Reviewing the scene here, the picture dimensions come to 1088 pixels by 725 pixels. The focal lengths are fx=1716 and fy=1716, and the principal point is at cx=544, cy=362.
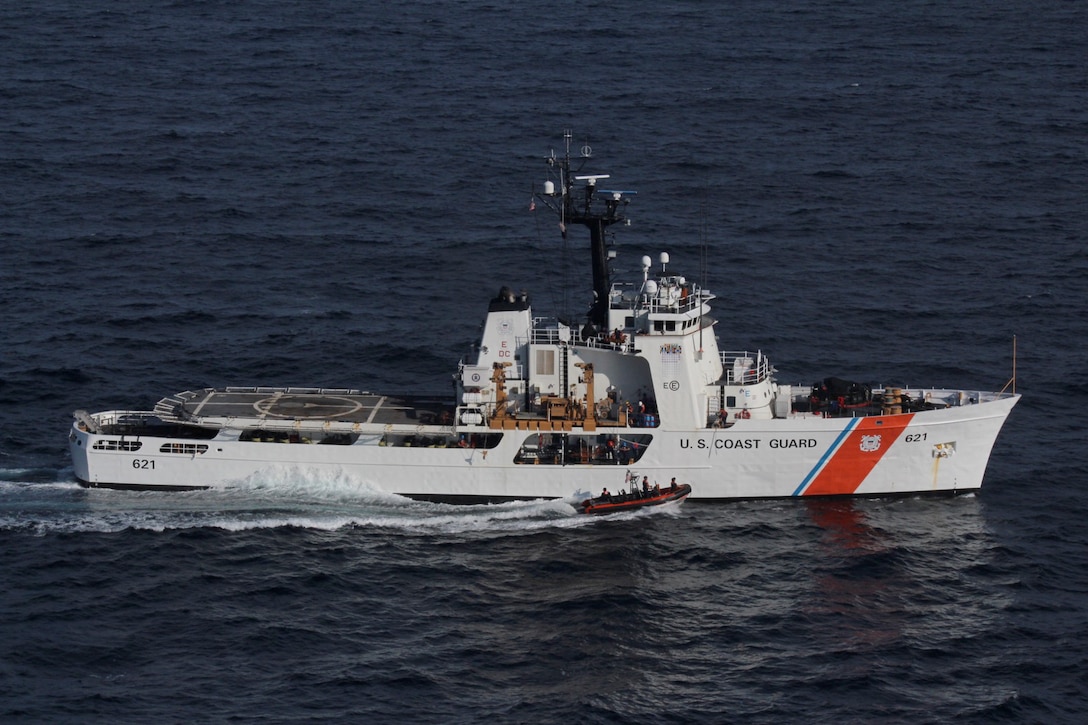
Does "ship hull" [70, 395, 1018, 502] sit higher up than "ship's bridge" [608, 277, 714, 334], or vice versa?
"ship's bridge" [608, 277, 714, 334]

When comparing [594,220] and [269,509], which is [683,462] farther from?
[269,509]

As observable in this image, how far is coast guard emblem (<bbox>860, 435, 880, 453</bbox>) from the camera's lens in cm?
7894

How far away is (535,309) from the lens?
96.4 meters

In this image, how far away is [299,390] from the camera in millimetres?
84625

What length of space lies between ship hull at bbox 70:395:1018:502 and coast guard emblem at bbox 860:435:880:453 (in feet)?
0.15

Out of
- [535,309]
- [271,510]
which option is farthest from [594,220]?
[271,510]

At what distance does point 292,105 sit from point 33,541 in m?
69.2

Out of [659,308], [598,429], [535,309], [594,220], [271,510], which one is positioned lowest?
[271,510]

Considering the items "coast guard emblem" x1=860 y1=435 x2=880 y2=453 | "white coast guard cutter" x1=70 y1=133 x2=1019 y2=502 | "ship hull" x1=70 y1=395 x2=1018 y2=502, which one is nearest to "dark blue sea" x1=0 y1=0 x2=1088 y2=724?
"ship hull" x1=70 y1=395 x2=1018 y2=502

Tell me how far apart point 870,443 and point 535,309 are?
A: 79.7 feet

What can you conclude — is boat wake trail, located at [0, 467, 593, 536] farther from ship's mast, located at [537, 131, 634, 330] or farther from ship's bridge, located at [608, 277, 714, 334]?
ship's mast, located at [537, 131, 634, 330]

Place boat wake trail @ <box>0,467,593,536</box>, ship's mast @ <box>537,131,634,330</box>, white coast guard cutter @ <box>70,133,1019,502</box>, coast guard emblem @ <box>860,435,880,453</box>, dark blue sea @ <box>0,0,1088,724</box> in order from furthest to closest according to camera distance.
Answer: ship's mast @ <box>537,131,634,330</box> → white coast guard cutter @ <box>70,133,1019,502</box> → coast guard emblem @ <box>860,435,880,453</box> → boat wake trail @ <box>0,467,593,536</box> → dark blue sea @ <box>0,0,1088,724</box>

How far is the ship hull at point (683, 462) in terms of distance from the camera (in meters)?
78.9

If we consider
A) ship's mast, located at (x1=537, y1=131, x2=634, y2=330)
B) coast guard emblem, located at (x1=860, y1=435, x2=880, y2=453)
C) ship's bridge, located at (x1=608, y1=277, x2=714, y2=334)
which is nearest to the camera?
coast guard emblem, located at (x1=860, y1=435, x2=880, y2=453)
